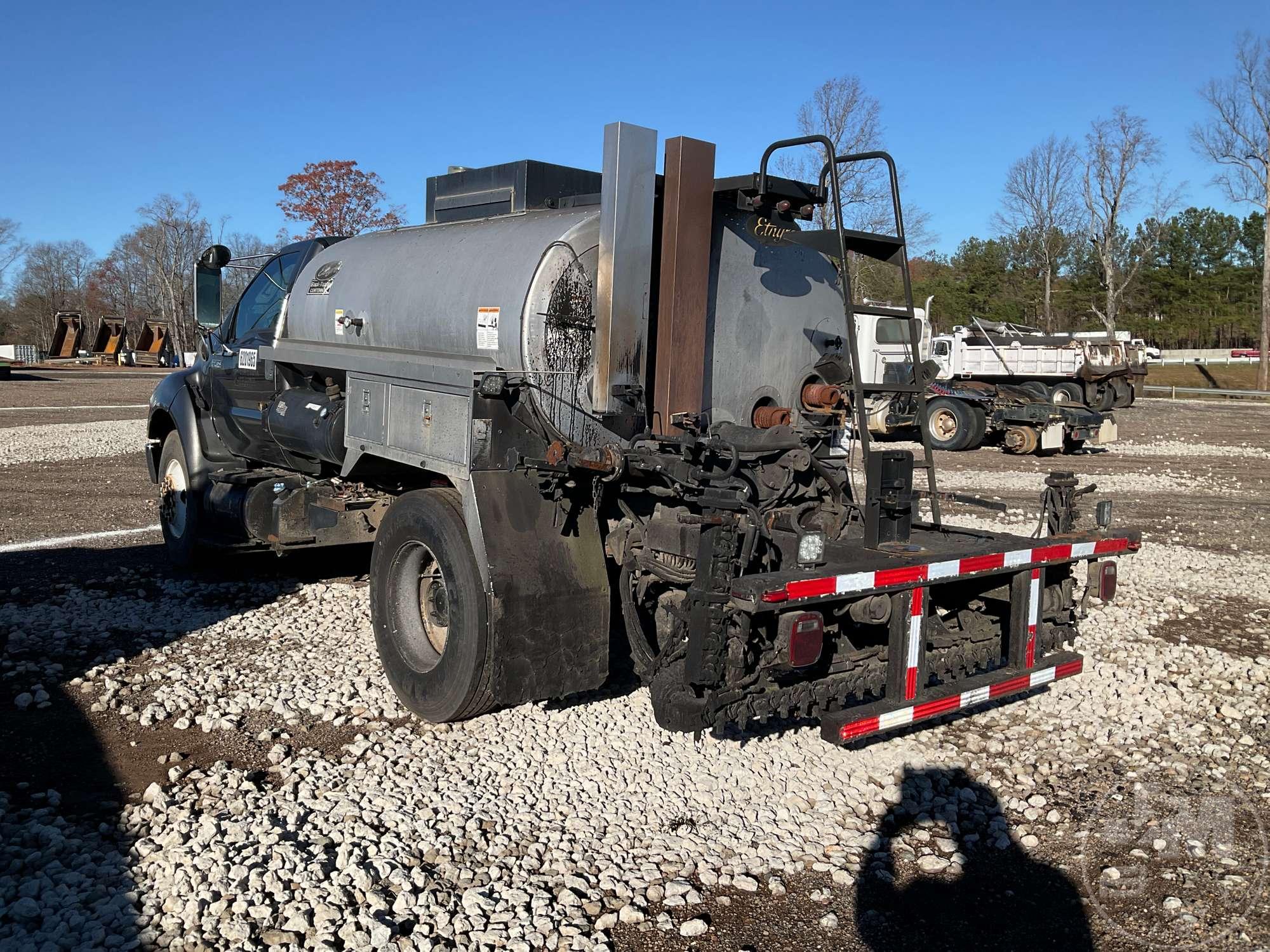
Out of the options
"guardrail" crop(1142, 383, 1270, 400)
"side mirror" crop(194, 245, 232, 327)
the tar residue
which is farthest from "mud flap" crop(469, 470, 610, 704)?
"guardrail" crop(1142, 383, 1270, 400)

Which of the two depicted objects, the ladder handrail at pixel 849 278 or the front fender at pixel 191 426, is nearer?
the ladder handrail at pixel 849 278

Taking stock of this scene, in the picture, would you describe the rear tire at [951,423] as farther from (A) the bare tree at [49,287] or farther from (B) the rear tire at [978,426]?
(A) the bare tree at [49,287]

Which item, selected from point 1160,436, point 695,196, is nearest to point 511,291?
point 695,196

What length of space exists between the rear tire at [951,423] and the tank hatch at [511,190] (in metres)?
14.8

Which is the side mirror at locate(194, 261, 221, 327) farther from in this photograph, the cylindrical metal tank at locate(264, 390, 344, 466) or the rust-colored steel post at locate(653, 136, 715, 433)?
the rust-colored steel post at locate(653, 136, 715, 433)

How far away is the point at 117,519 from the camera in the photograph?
10.8 metres

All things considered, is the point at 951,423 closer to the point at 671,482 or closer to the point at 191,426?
the point at 191,426

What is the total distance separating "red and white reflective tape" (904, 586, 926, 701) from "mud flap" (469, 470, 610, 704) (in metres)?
1.38

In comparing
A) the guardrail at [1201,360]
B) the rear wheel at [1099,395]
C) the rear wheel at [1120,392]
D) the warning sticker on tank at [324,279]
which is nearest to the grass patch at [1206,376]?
the guardrail at [1201,360]

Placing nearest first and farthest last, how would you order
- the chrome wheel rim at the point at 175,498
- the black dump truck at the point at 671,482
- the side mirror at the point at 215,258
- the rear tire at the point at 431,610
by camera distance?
the black dump truck at the point at 671,482
the rear tire at the point at 431,610
the side mirror at the point at 215,258
the chrome wheel rim at the point at 175,498

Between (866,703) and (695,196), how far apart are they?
2499 millimetres

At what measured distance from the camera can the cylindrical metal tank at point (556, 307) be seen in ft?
16.3

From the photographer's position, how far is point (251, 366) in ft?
24.9

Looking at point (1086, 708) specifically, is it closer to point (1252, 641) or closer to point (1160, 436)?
point (1252, 641)
